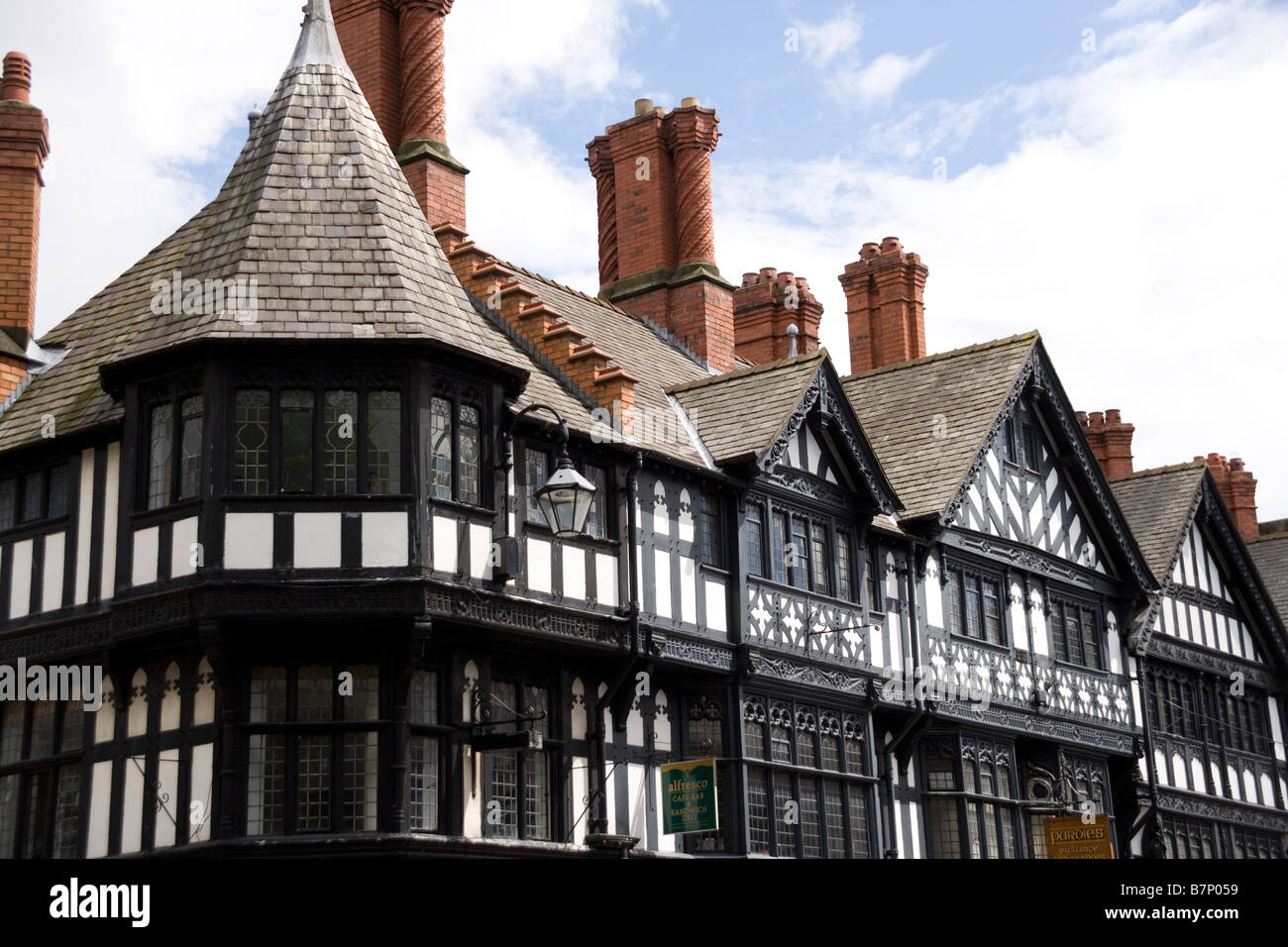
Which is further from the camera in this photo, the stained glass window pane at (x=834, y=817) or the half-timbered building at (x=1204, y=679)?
the half-timbered building at (x=1204, y=679)

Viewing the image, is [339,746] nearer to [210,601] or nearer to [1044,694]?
[210,601]

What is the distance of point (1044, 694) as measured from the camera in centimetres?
2781

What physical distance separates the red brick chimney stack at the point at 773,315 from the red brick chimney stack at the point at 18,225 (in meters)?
14.8

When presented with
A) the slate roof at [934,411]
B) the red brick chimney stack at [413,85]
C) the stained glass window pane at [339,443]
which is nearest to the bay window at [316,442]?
the stained glass window pane at [339,443]

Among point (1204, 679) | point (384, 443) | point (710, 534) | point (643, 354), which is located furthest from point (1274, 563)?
point (384, 443)

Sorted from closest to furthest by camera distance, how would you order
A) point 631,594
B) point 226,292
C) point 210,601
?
point 210,601, point 226,292, point 631,594

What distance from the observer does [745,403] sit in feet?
78.9

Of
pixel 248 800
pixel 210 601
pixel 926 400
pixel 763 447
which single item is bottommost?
pixel 248 800

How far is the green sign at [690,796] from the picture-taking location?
67.3ft

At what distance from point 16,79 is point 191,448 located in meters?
6.76

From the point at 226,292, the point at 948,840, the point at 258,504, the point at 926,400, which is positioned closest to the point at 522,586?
the point at 258,504

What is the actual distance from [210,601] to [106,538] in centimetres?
235

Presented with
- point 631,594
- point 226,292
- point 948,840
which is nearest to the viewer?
point 226,292

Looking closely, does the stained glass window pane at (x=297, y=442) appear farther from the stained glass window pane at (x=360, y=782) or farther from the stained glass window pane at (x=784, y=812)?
the stained glass window pane at (x=784, y=812)
